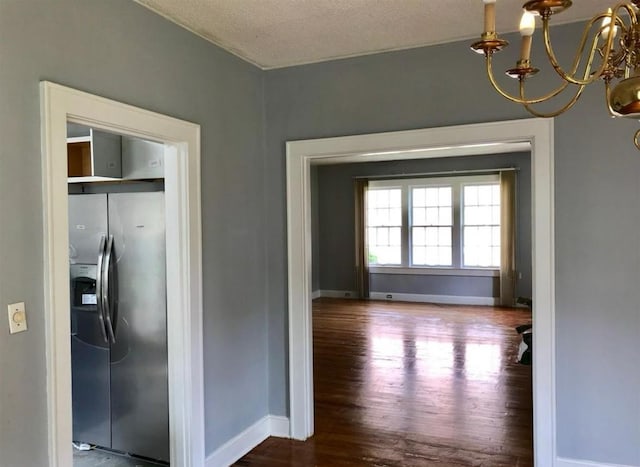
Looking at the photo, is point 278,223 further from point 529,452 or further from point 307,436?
point 529,452

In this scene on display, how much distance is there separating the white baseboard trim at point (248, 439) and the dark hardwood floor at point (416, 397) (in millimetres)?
55

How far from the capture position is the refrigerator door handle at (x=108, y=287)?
315cm

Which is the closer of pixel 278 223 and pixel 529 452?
pixel 529 452

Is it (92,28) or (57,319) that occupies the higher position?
(92,28)

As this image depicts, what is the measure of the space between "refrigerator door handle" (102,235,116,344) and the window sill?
680 cm

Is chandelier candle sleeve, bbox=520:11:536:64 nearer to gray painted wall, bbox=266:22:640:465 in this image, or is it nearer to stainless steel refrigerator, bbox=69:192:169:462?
gray painted wall, bbox=266:22:640:465

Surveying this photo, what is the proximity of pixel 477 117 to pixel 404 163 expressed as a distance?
628 centimetres

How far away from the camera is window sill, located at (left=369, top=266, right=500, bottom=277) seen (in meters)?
8.72

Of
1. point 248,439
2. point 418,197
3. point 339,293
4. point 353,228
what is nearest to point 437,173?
point 418,197

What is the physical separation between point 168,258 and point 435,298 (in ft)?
23.2

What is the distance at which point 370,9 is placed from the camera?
257 cm

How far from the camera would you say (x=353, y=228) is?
9.66 meters

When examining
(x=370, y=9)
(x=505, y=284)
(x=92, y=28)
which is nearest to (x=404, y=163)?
(x=505, y=284)

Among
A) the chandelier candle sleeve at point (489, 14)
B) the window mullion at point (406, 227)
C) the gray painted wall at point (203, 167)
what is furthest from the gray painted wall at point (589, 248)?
the window mullion at point (406, 227)
